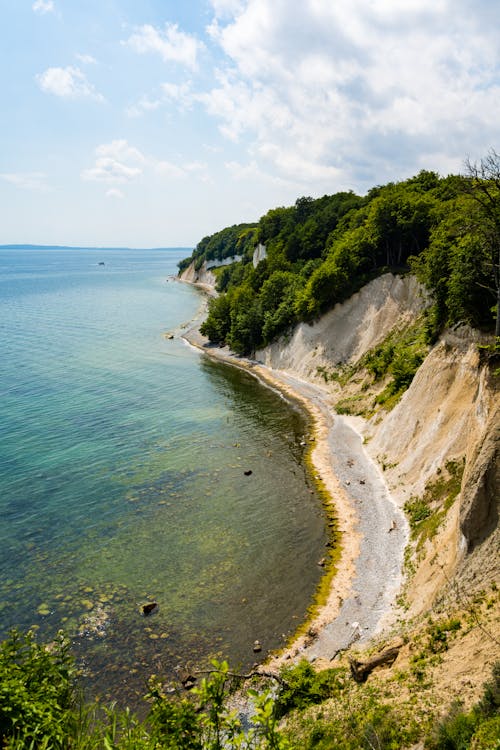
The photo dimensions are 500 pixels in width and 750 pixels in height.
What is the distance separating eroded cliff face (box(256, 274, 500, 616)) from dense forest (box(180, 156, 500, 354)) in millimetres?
2334

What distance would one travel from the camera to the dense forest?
28.5 m

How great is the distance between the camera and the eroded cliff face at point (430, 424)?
1712cm

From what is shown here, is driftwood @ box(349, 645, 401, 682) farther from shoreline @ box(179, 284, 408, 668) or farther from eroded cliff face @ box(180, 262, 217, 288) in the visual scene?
eroded cliff face @ box(180, 262, 217, 288)

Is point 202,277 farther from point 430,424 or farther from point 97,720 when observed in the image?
point 97,720

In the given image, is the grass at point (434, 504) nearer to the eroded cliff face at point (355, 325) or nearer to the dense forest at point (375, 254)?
the dense forest at point (375, 254)

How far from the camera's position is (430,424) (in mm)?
29953

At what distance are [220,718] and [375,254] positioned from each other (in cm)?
5511

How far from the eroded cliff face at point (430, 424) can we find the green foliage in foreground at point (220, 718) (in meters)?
5.50

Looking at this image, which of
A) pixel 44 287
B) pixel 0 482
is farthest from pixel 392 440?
pixel 44 287

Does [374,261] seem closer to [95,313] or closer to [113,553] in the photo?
[113,553]

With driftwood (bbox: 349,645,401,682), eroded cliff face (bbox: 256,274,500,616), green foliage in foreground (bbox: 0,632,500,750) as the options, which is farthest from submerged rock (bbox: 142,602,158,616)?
eroded cliff face (bbox: 256,274,500,616)

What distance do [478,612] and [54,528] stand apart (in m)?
22.7

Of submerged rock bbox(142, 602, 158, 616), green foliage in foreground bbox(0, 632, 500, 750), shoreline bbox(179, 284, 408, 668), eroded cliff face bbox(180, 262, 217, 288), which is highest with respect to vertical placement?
eroded cliff face bbox(180, 262, 217, 288)

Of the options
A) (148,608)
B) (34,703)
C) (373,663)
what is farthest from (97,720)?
(148,608)
